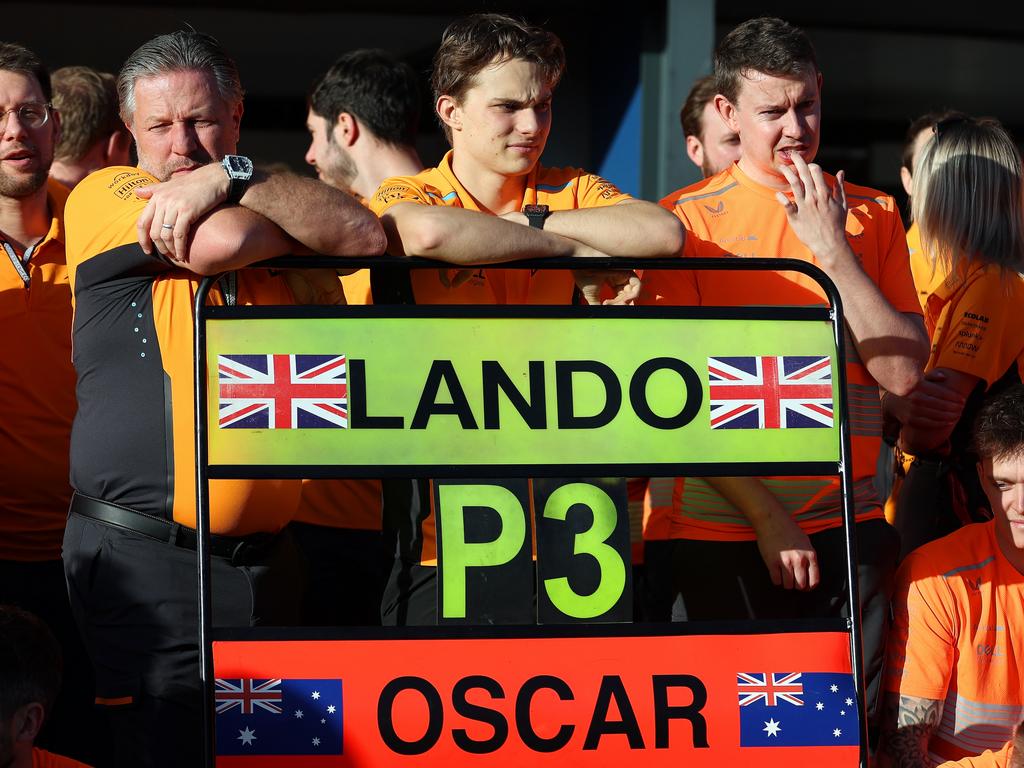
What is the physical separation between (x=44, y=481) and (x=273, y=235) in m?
1.51

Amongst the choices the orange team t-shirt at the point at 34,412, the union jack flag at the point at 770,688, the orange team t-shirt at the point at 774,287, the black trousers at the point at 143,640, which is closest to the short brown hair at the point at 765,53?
the orange team t-shirt at the point at 774,287

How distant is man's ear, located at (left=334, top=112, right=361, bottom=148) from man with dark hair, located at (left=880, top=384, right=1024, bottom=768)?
2.42 m

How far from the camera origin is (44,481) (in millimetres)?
3848

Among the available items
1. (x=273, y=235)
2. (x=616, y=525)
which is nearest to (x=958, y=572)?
(x=616, y=525)

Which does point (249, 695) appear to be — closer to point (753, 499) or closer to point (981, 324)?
point (753, 499)

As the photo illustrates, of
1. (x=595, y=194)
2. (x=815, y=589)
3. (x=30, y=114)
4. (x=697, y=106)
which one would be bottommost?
(x=815, y=589)

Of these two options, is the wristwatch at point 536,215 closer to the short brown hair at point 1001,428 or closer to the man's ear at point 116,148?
the short brown hair at point 1001,428

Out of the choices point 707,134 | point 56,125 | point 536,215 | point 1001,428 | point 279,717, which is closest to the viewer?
point 279,717

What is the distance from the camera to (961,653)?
3174 millimetres

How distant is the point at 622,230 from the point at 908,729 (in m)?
1.36

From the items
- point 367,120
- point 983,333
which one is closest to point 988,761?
point 983,333

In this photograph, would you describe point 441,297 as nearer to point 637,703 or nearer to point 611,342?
point 611,342

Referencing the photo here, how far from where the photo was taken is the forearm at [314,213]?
2.76m

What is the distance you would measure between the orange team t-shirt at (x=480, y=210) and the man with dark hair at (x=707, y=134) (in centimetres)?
144
